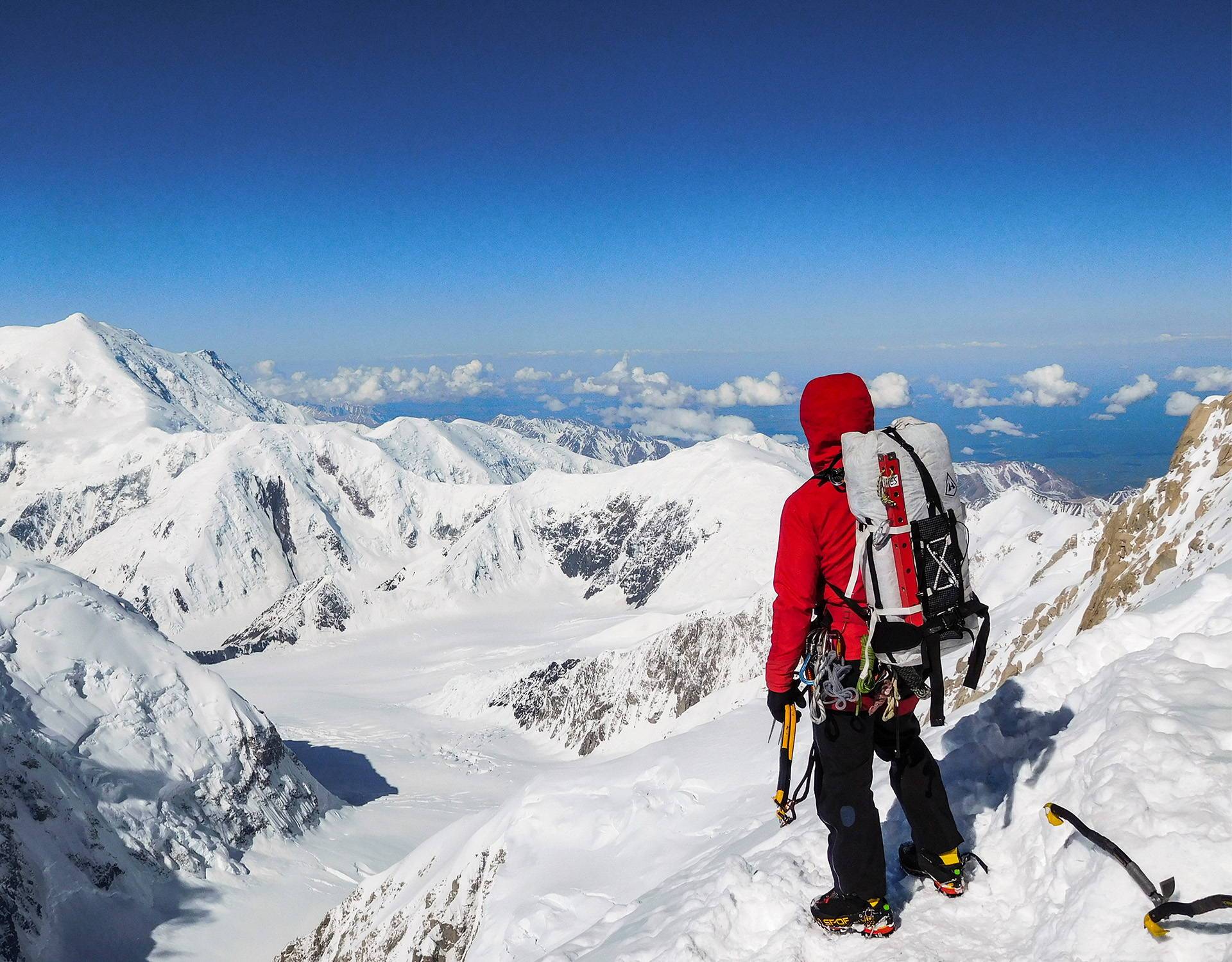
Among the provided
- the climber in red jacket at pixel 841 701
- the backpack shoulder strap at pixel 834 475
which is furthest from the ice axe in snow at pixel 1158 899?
the backpack shoulder strap at pixel 834 475

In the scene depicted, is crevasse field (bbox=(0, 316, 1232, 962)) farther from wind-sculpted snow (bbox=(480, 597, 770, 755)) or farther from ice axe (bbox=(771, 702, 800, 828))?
ice axe (bbox=(771, 702, 800, 828))

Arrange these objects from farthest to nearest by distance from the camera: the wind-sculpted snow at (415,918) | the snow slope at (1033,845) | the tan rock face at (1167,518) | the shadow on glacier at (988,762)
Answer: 1. the tan rock face at (1167,518)
2. the wind-sculpted snow at (415,918)
3. the shadow on glacier at (988,762)
4. the snow slope at (1033,845)

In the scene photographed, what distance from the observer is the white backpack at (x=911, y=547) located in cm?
562

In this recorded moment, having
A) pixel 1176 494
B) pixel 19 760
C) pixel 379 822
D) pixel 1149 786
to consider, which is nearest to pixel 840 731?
pixel 1149 786

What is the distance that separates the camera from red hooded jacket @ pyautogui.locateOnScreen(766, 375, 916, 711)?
6.06 m

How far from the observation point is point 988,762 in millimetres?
7797

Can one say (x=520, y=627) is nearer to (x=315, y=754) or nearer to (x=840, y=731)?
(x=315, y=754)

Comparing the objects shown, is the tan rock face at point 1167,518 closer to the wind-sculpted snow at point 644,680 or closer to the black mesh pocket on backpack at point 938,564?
the black mesh pocket on backpack at point 938,564

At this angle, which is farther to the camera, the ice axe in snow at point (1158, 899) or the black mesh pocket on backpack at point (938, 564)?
the black mesh pocket on backpack at point (938, 564)

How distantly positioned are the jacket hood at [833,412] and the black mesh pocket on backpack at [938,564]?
37.7 inches

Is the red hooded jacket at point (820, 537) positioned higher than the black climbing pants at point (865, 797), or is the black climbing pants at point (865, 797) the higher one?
the red hooded jacket at point (820, 537)

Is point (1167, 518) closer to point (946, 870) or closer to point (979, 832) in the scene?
point (979, 832)

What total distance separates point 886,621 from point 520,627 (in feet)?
617

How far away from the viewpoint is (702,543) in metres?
183
